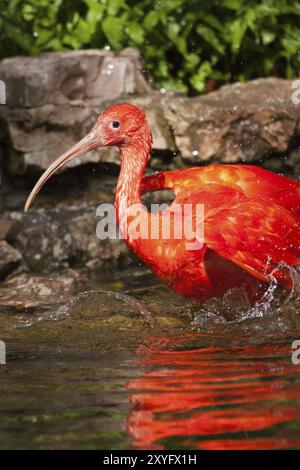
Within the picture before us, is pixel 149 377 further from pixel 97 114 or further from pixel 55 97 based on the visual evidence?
pixel 55 97

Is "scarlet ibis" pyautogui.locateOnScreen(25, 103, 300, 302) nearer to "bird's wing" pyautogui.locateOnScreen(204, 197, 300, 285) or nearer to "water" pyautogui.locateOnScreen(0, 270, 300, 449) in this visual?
"bird's wing" pyautogui.locateOnScreen(204, 197, 300, 285)

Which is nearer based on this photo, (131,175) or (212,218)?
(212,218)

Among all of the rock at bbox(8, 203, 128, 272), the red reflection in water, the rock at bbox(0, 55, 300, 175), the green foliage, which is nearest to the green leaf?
the green foliage

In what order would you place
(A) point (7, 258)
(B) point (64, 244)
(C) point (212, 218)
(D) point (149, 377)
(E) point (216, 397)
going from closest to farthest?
1. (E) point (216, 397)
2. (D) point (149, 377)
3. (C) point (212, 218)
4. (A) point (7, 258)
5. (B) point (64, 244)

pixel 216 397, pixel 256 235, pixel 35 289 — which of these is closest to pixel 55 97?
pixel 35 289

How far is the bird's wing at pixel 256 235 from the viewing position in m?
5.89

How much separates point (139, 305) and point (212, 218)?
705 millimetres

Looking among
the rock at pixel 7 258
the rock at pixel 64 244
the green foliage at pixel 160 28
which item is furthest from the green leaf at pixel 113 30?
the rock at pixel 7 258

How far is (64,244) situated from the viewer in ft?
25.3

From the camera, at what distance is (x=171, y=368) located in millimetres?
4934

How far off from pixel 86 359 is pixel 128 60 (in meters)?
3.54

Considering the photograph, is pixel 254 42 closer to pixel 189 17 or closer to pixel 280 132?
pixel 189 17

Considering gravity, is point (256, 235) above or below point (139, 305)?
above

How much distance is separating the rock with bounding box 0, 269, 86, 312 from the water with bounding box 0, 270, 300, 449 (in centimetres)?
17
